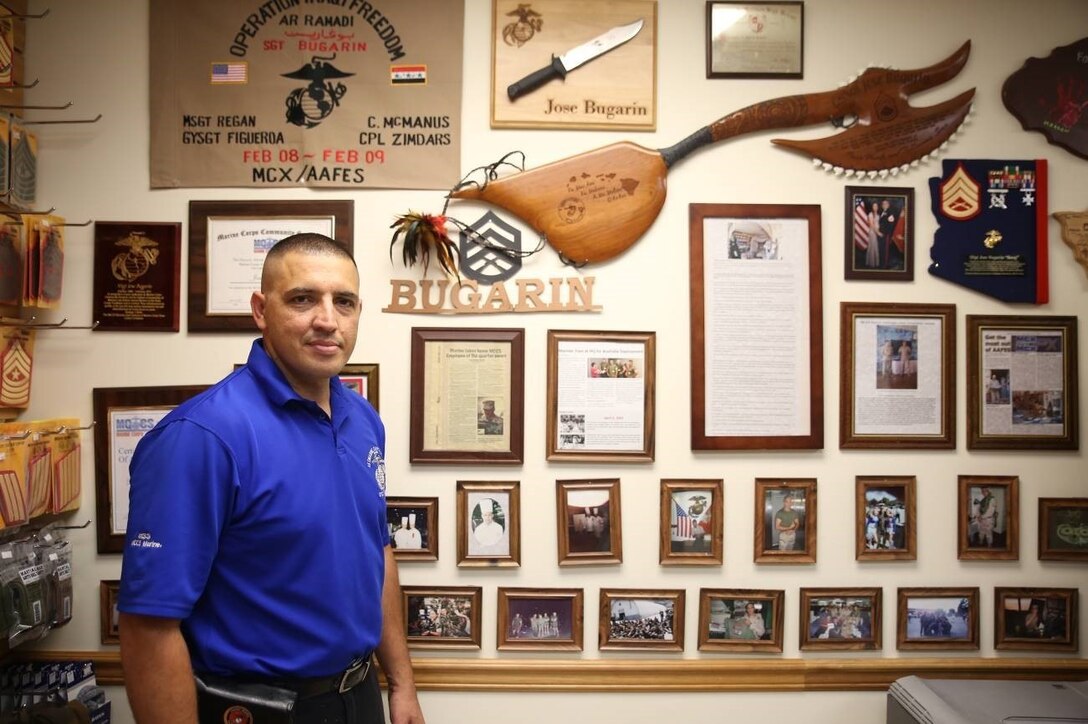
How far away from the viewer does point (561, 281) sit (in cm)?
217

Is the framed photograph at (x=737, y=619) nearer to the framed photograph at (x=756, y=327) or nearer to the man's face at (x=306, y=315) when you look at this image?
the framed photograph at (x=756, y=327)

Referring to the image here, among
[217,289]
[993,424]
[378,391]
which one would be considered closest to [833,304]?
[993,424]

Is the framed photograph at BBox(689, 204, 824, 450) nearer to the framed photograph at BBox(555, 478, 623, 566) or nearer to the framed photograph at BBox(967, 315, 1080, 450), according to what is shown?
the framed photograph at BBox(555, 478, 623, 566)

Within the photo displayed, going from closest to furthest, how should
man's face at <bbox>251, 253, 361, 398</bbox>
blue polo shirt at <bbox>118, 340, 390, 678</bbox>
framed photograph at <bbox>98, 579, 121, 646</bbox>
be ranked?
blue polo shirt at <bbox>118, 340, 390, 678</bbox>
man's face at <bbox>251, 253, 361, 398</bbox>
framed photograph at <bbox>98, 579, 121, 646</bbox>

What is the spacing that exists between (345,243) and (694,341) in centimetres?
111

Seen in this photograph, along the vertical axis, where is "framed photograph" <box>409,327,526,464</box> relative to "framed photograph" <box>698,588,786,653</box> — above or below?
above

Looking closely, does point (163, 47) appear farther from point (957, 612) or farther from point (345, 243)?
point (957, 612)

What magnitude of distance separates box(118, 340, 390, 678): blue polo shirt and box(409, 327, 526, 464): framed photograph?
0.61 metres

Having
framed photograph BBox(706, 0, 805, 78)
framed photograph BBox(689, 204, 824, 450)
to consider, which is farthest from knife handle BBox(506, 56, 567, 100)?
framed photograph BBox(689, 204, 824, 450)

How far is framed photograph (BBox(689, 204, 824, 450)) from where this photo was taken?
217 centimetres

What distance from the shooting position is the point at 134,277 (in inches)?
84.0

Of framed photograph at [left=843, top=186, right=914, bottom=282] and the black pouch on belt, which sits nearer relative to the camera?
the black pouch on belt

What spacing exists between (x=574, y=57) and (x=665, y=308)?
82 cm

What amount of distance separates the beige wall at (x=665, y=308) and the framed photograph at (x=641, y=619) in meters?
0.03
